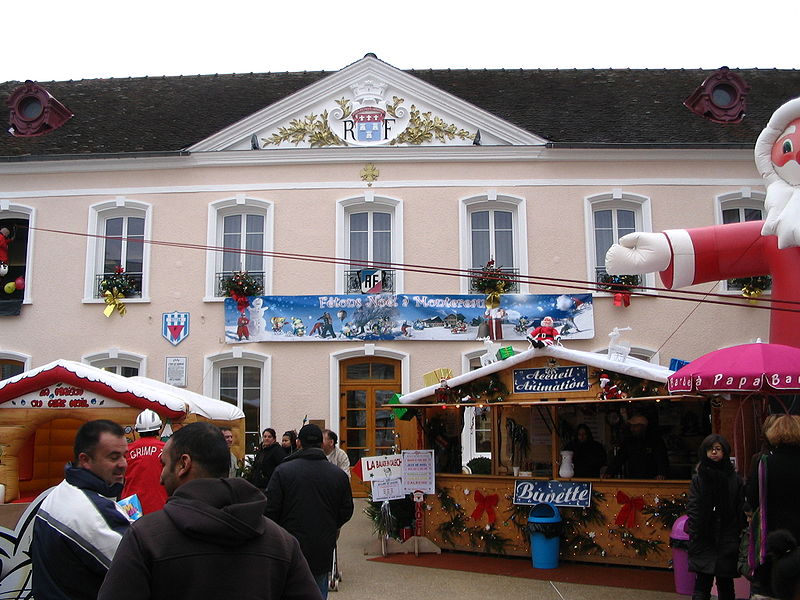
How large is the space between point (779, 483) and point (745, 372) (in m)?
2.44

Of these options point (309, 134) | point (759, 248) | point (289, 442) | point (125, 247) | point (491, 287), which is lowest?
point (289, 442)

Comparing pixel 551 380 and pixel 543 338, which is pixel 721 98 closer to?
pixel 543 338

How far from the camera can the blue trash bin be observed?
9445 mm

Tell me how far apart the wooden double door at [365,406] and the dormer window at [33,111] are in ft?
27.1

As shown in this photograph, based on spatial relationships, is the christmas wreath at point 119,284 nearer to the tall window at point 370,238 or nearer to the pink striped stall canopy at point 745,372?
the tall window at point 370,238

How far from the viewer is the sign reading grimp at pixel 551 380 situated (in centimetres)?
973

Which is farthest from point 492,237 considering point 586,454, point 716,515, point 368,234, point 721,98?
point 716,515

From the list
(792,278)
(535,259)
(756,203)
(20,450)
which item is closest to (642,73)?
(756,203)

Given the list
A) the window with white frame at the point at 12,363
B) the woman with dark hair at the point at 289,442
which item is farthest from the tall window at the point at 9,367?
the woman with dark hair at the point at 289,442

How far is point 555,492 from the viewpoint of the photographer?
32.0 ft

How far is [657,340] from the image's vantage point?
593 inches

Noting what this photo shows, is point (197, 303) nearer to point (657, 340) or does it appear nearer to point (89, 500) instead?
point (657, 340)

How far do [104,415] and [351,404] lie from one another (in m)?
6.63

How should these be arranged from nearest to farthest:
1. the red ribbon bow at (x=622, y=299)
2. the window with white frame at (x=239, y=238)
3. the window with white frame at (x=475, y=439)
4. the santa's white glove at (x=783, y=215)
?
1. the santa's white glove at (x=783, y=215)
2. the window with white frame at (x=475, y=439)
3. the red ribbon bow at (x=622, y=299)
4. the window with white frame at (x=239, y=238)
